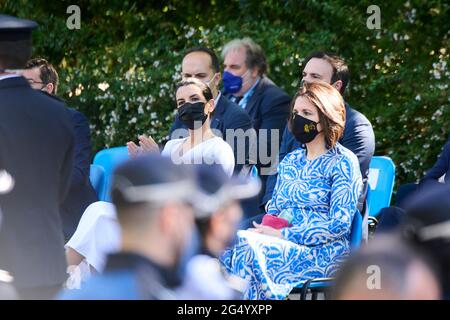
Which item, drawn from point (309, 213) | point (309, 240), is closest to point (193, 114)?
point (309, 213)

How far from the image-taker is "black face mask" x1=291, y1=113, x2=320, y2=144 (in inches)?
230

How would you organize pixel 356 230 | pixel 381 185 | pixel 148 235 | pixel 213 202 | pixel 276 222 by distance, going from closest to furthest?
pixel 148 235 → pixel 213 202 → pixel 356 230 → pixel 276 222 → pixel 381 185

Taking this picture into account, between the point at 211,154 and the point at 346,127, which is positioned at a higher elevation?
the point at 346,127

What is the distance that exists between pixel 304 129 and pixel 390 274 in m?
3.56

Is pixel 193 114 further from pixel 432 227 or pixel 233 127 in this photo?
pixel 432 227

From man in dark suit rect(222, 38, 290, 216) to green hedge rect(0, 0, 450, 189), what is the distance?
4.81ft

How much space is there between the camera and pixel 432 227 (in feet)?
8.14

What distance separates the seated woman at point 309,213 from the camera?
222 inches

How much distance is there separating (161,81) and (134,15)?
1.20m

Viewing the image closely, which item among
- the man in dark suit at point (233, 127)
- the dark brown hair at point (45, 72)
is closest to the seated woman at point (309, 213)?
the man in dark suit at point (233, 127)

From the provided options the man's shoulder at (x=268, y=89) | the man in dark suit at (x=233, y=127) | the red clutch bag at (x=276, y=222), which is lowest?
the red clutch bag at (x=276, y=222)

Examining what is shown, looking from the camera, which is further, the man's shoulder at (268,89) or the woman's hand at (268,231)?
the man's shoulder at (268,89)

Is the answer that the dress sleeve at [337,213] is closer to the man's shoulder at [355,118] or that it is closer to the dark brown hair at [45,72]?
the man's shoulder at [355,118]

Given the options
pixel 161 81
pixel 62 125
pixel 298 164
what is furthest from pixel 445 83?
pixel 62 125
